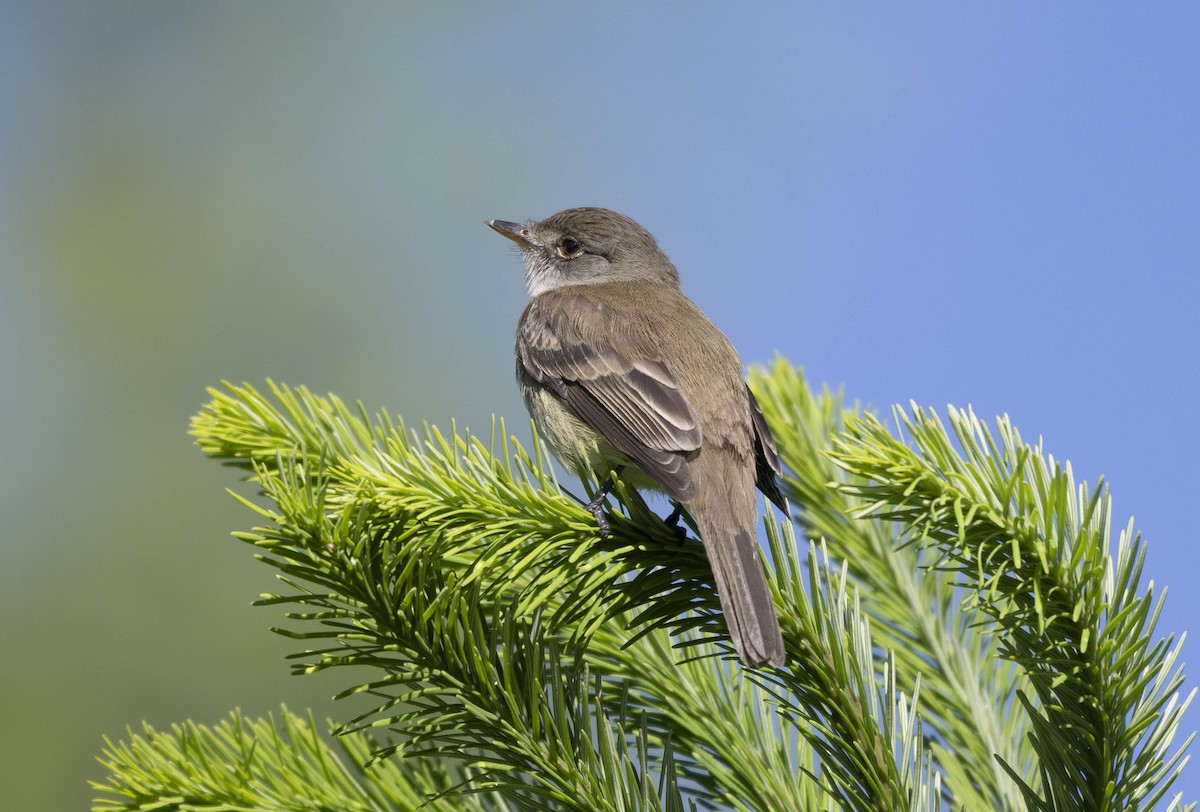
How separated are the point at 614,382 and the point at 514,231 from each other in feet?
5.67

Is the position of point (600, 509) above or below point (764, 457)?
below

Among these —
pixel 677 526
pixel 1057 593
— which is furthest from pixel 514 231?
pixel 1057 593

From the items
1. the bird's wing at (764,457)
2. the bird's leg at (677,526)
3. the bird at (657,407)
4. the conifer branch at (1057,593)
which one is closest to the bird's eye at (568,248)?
the bird at (657,407)

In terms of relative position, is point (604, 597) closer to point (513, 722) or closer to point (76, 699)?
point (513, 722)

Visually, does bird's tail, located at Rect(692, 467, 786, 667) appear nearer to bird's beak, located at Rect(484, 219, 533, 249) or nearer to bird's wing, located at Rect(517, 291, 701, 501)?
bird's wing, located at Rect(517, 291, 701, 501)

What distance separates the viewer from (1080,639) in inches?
68.4

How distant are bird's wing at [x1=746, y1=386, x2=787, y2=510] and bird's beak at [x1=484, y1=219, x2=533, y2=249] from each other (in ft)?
6.86

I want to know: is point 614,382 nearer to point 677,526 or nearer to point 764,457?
point 764,457

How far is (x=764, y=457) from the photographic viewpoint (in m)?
3.01

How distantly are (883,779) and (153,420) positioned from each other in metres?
5.77

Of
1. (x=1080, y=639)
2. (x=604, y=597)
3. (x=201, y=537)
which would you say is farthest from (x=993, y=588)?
(x=201, y=537)

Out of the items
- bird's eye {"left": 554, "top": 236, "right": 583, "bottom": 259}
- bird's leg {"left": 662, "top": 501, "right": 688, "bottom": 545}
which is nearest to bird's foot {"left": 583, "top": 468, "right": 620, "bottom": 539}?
bird's leg {"left": 662, "top": 501, "right": 688, "bottom": 545}

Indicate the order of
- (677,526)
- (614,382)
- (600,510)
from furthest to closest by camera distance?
1. (614,382)
2. (677,526)
3. (600,510)

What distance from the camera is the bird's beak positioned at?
502cm
